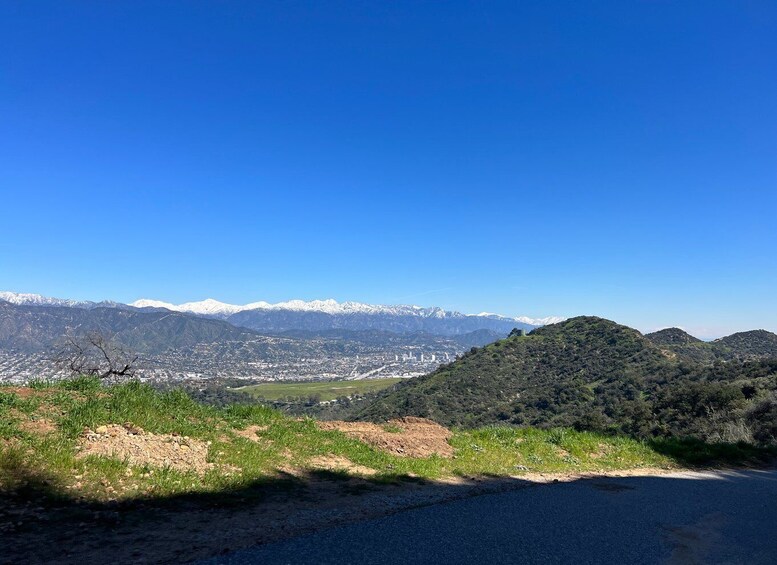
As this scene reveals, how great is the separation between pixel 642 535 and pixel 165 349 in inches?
8115

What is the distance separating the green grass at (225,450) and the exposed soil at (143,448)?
0.17 m

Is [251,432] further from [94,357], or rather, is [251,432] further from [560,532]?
[94,357]

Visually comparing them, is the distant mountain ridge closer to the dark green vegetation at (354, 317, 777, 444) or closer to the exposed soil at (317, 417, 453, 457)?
the dark green vegetation at (354, 317, 777, 444)

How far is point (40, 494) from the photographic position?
5711 millimetres

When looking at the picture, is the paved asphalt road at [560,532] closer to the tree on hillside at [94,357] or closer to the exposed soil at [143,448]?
the exposed soil at [143,448]

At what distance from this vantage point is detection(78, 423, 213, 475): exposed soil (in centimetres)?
706

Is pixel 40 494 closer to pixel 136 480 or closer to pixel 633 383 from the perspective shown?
pixel 136 480

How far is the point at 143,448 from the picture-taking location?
7.41 metres

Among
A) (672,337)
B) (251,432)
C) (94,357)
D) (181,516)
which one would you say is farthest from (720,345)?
(181,516)

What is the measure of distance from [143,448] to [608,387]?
50.1 m

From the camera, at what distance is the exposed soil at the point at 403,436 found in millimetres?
10711

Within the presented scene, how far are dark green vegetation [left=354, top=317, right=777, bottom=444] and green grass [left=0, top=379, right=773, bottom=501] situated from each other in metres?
6.94

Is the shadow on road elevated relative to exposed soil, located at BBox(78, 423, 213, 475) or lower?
lower

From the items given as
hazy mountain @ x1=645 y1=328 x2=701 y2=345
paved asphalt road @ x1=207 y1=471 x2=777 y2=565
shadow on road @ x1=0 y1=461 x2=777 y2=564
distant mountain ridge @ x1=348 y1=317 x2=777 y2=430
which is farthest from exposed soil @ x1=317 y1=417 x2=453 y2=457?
hazy mountain @ x1=645 y1=328 x2=701 y2=345
